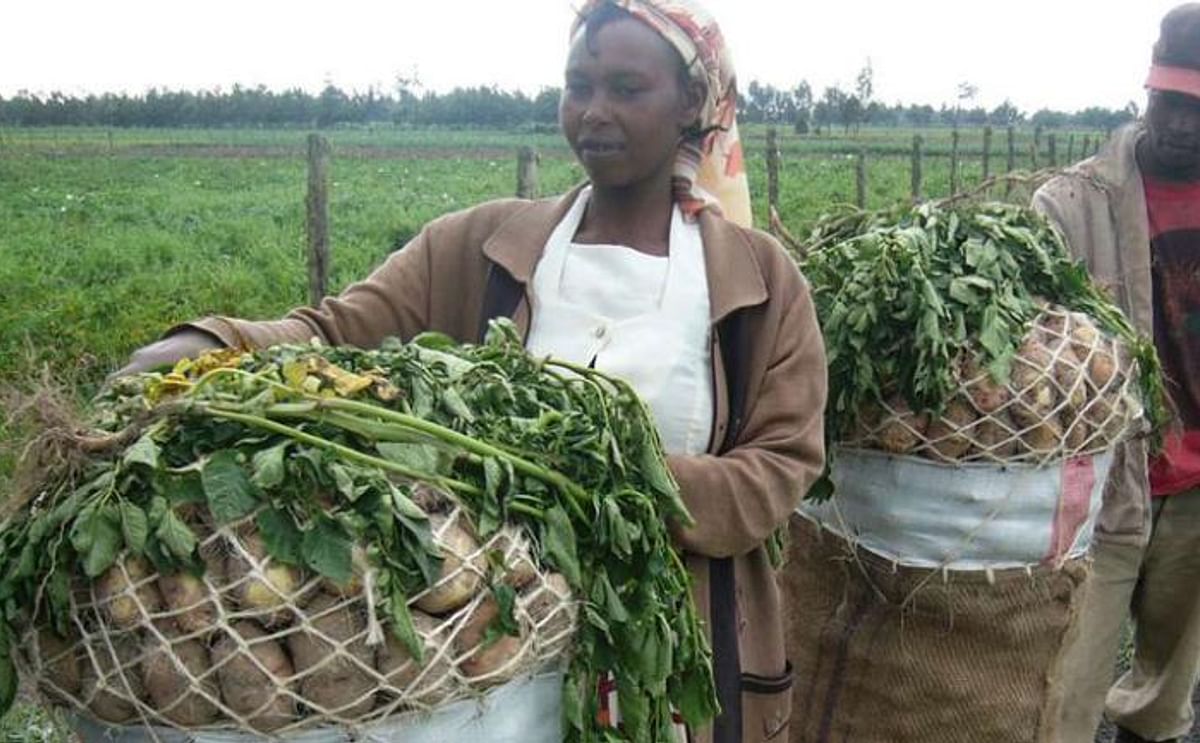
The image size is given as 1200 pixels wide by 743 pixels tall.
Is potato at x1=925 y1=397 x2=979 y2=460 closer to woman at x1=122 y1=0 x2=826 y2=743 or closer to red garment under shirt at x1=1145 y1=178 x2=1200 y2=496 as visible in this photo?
woman at x1=122 y1=0 x2=826 y2=743

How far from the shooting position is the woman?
83.1 inches

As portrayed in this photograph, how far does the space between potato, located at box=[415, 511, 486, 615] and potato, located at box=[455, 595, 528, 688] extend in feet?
0.08

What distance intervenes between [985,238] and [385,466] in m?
2.01

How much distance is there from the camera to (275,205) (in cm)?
2020

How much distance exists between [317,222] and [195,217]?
446 inches

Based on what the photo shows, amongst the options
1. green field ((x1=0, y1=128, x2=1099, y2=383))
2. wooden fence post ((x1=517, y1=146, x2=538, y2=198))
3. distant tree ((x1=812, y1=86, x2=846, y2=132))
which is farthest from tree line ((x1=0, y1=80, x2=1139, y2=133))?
wooden fence post ((x1=517, y1=146, x2=538, y2=198))

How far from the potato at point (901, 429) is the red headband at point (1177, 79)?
1158 mm

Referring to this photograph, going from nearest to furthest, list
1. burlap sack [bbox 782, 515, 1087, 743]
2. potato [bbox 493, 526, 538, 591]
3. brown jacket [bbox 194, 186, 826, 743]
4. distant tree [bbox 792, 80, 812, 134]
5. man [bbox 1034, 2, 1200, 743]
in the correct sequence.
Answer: potato [bbox 493, 526, 538, 591]
brown jacket [bbox 194, 186, 826, 743]
burlap sack [bbox 782, 515, 1087, 743]
man [bbox 1034, 2, 1200, 743]
distant tree [bbox 792, 80, 812, 134]

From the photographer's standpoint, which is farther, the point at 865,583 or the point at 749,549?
the point at 865,583

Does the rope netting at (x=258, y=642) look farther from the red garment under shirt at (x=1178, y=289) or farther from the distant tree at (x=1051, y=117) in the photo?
the distant tree at (x=1051, y=117)

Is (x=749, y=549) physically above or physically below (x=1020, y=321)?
below

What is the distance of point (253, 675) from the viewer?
1.37 meters

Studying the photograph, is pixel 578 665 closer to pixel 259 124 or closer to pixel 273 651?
pixel 273 651

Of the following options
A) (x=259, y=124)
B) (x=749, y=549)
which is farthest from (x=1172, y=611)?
(x=259, y=124)
